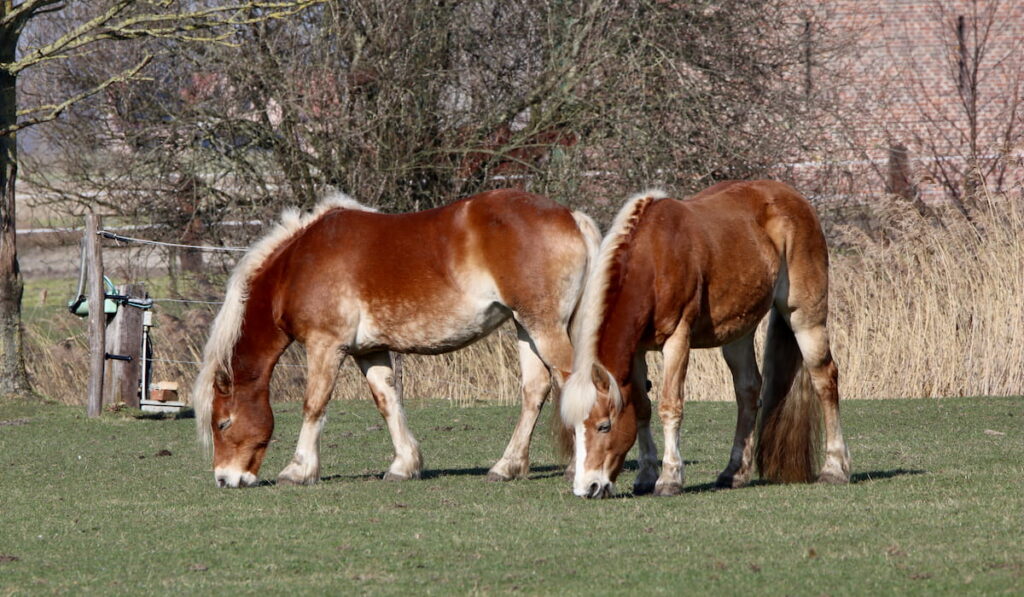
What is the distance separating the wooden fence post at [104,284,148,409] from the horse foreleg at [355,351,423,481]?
556cm

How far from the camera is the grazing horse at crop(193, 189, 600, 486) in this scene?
7758mm

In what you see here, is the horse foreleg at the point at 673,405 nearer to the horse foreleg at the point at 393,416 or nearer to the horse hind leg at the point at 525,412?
the horse hind leg at the point at 525,412

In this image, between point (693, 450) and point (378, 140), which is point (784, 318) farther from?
point (378, 140)

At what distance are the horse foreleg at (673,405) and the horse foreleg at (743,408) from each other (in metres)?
0.62

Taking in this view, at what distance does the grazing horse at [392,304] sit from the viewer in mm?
7758

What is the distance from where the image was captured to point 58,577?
521cm

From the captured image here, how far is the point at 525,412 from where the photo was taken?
8164 millimetres

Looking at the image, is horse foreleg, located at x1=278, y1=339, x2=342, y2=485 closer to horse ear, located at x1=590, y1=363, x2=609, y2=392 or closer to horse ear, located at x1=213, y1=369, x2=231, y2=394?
horse ear, located at x1=213, y1=369, x2=231, y2=394

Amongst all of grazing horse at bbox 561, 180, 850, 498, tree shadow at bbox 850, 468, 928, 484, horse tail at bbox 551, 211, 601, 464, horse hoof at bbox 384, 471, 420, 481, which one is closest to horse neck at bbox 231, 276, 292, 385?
horse hoof at bbox 384, 471, 420, 481

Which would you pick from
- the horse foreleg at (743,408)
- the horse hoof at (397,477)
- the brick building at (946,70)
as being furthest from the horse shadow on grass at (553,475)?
the brick building at (946,70)

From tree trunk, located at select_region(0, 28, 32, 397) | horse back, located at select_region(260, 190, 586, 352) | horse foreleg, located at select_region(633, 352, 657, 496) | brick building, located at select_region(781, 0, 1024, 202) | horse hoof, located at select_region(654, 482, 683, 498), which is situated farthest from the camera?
brick building, located at select_region(781, 0, 1024, 202)

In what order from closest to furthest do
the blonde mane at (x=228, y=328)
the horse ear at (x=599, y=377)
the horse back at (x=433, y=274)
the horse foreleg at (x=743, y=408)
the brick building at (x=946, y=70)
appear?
the horse ear at (x=599, y=377), the horse foreleg at (x=743, y=408), the horse back at (x=433, y=274), the blonde mane at (x=228, y=328), the brick building at (x=946, y=70)

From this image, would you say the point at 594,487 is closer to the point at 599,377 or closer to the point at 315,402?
the point at 599,377

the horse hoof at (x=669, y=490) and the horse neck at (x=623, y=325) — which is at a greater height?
the horse neck at (x=623, y=325)
